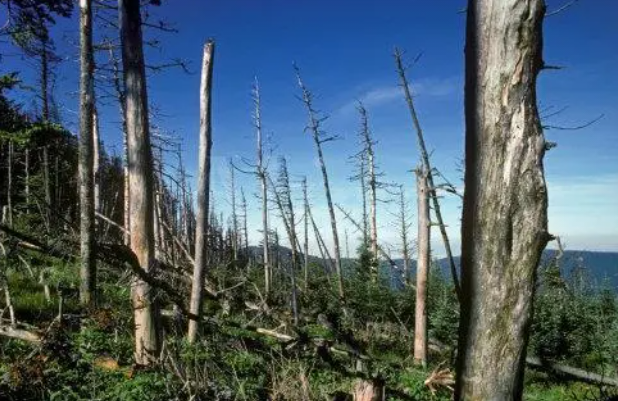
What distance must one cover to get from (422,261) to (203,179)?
215 inches

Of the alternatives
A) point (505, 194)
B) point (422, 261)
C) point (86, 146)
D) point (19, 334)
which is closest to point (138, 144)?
point (19, 334)

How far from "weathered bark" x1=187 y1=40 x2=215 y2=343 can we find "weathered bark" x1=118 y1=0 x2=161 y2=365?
4.27m

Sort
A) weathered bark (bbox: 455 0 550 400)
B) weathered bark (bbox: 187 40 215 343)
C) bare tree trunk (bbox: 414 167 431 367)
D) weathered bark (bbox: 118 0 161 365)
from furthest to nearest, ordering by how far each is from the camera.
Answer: bare tree trunk (bbox: 414 167 431 367)
weathered bark (bbox: 187 40 215 343)
weathered bark (bbox: 118 0 161 365)
weathered bark (bbox: 455 0 550 400)

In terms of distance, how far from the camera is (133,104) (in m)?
6.75

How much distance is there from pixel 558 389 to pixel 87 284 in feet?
37.8

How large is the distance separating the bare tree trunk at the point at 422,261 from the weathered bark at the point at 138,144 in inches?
258

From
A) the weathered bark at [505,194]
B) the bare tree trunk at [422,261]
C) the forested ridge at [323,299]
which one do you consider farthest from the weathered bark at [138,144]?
the bare tree trunk at [422,261]

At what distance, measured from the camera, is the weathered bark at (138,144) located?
6699 mm

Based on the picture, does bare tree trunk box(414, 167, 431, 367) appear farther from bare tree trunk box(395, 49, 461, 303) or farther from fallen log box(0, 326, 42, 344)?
fallen log box(0, 326, 42, 344)

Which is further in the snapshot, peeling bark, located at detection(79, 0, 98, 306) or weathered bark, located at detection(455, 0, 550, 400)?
peeling bark, located at detection(79, 0, 98, 306)

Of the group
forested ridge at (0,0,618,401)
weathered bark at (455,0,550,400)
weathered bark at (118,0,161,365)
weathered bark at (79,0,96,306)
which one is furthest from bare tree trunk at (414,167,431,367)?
weathered bark at (455,0,550,400)

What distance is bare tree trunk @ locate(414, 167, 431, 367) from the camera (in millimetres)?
11789

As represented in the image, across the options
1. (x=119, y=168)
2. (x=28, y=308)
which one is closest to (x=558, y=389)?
(x=28, y=308)

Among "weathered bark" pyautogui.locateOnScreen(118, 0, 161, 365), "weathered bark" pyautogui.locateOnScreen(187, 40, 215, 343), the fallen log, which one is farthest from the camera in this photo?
"weathered bark" pyautogui.locateOnScreen(187, 40, 215, 343)
